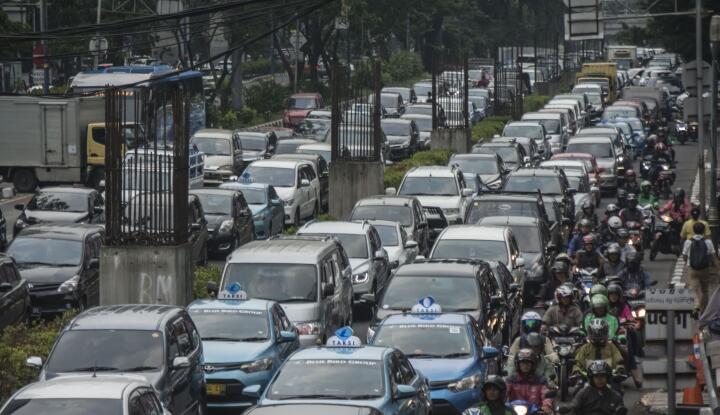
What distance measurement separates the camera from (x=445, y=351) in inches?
743

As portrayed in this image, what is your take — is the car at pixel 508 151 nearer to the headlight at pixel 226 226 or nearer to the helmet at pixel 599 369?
the headlight at pixel 226 226

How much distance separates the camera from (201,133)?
48.4 meters

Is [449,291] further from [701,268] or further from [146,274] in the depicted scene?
[146,274]

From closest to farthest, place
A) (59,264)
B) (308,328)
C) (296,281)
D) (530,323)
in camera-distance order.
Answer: (530,323), (308,328), (296,281), (59,264)

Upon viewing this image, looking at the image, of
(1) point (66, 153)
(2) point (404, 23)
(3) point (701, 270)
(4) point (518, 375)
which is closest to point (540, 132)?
(1) point (66, 153)

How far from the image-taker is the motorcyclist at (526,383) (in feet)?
54.3

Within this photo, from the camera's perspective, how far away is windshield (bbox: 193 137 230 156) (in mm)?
47000

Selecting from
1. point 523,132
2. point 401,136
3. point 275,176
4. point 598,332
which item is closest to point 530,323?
point 598,332

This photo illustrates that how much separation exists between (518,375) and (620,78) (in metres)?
85.5

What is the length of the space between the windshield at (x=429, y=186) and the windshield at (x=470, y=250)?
377 inches

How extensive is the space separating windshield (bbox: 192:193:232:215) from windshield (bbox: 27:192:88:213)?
2233 mm

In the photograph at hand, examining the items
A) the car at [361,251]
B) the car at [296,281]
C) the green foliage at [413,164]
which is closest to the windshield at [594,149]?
the green foliage at [413,164]

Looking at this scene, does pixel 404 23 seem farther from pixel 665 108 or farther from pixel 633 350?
pixel 633 350

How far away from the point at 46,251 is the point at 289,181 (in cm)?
1287
